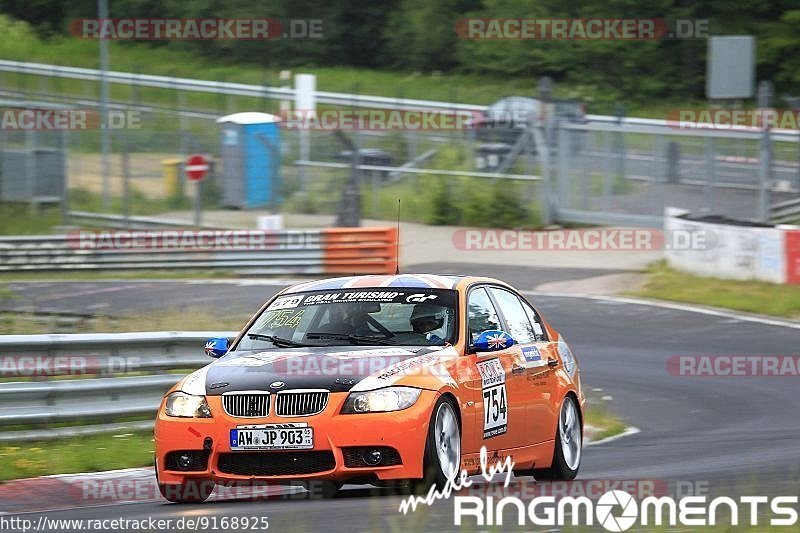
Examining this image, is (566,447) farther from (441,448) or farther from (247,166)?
(247,166)

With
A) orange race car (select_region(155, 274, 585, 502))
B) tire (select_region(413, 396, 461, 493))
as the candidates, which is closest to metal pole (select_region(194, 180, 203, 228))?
orange race car (select_region(155, 274, 585, 502))

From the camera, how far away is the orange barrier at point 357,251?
78.8ft

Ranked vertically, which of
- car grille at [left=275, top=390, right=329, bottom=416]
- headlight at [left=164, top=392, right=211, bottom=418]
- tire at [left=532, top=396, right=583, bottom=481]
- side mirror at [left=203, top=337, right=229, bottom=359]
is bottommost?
tire at [left=532, top=396, right=583, bottom=481]

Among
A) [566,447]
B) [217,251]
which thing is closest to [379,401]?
[566,447]

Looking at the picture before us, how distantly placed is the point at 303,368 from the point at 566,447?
7.55 feet

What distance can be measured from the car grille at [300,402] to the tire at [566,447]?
6.77 feet

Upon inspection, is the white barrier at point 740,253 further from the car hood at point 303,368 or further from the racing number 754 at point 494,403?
the car hood at point 303,368

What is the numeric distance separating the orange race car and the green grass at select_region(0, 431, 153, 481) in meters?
1.59

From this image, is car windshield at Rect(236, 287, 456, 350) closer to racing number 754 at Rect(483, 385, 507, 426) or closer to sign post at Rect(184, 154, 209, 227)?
racing number 754 at Rect(483, 385, 507, 426)

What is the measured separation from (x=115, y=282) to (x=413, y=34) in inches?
1531

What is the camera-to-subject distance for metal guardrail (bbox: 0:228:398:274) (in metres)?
24.1

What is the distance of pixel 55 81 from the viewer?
44.6 m

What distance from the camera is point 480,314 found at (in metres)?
9.07

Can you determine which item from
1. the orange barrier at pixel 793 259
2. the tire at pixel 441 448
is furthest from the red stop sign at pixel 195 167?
the tire at pixel 441 448
